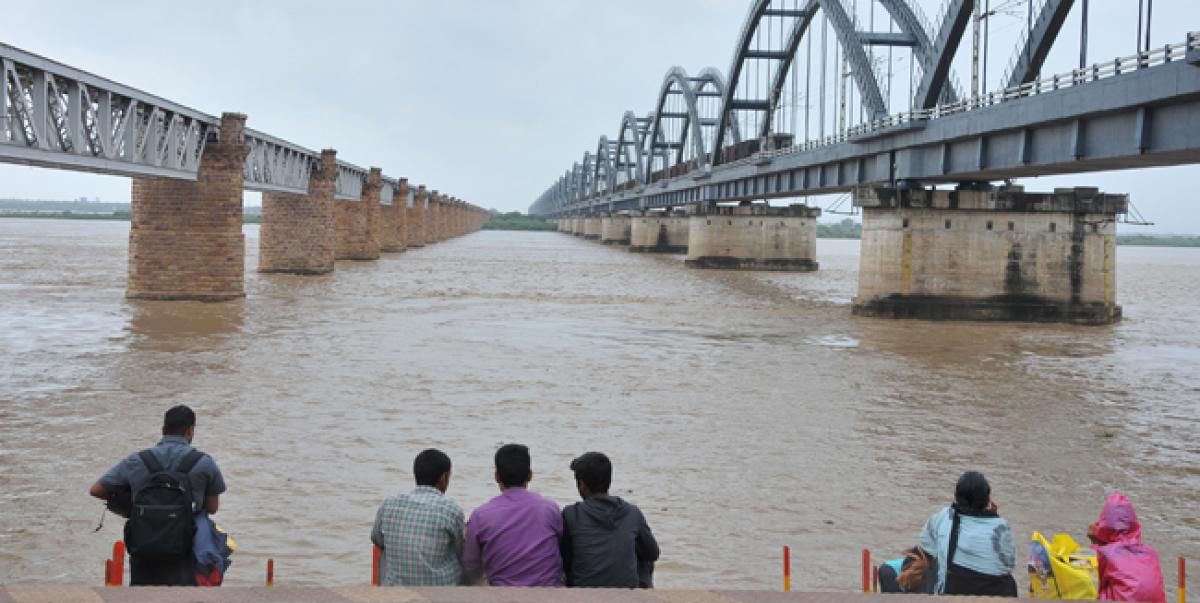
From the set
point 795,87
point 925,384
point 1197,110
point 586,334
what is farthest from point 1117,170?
point 795,87

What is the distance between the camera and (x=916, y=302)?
3098 cm

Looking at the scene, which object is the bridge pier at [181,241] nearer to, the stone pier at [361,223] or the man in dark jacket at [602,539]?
the man in dark jacket at [602,539]

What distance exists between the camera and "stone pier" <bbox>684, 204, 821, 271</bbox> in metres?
62.5

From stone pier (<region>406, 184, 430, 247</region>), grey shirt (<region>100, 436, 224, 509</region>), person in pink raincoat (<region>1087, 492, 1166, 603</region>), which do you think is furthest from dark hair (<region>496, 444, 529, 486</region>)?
stone pier (<region>406, 184, 430, 247</region>)

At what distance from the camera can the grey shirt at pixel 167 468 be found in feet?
18.6

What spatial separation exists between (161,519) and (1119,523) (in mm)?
4731

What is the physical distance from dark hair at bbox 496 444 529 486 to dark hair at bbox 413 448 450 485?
0.28 meters

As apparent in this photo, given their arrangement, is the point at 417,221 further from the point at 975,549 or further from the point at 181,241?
the point at 975,549

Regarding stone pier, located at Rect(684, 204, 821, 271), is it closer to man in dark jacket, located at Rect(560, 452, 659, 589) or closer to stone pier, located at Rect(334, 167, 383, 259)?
stone pier, located at Rect(334, 167, 383, 259)

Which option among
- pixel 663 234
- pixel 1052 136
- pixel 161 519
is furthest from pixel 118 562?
pixel 663 234

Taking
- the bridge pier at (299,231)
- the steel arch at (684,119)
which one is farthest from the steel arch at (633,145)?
the bridge pier at (299,231)

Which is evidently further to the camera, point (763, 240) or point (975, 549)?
point (763, 240)

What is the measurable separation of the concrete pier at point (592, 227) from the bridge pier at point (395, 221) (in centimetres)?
7223

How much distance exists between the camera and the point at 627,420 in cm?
1420
